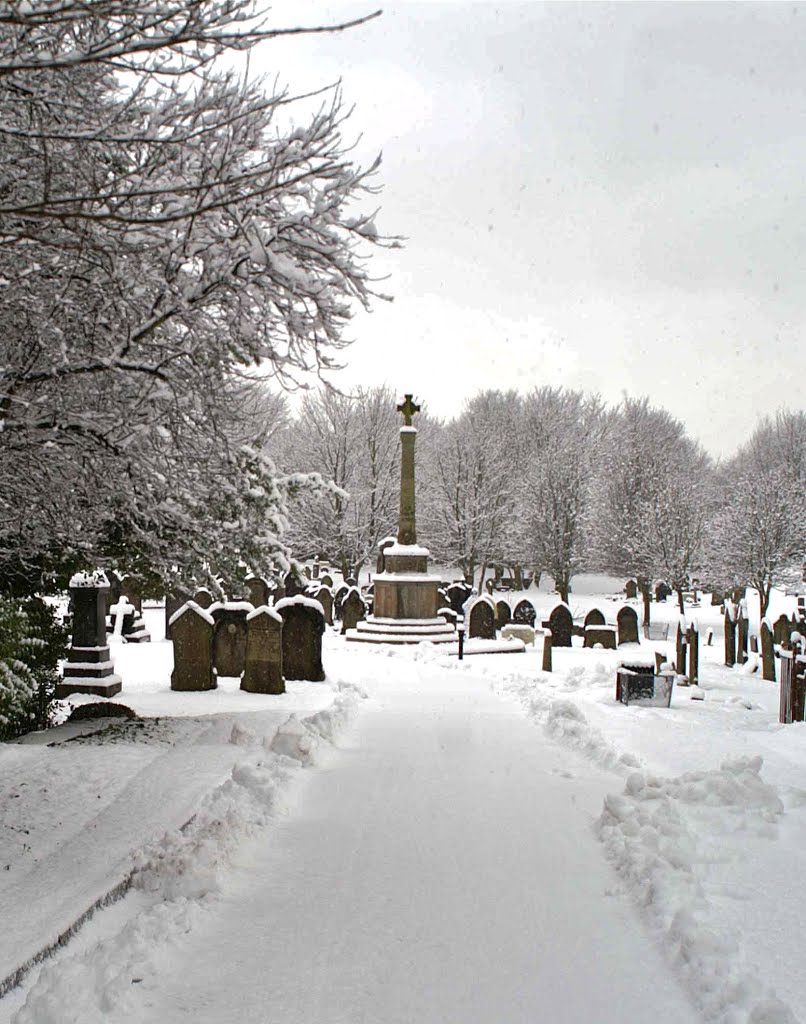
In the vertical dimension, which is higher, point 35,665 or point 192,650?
point 35,665

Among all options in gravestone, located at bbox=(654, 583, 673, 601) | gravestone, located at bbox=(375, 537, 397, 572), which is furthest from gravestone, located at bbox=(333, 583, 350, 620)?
gravestone, located at bbox=(654, 583, 673, 601)

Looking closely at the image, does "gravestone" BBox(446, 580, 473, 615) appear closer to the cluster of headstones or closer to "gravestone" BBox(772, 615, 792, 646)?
"gravestone" BBox(772, 615, 792, 646)

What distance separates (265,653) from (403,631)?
859 cm

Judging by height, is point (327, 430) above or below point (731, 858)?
above

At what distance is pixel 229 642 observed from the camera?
1335 cm

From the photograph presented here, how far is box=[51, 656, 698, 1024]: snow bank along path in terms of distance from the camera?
3.25 m

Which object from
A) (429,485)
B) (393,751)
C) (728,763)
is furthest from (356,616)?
(429,485)

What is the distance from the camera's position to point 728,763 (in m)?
6.36

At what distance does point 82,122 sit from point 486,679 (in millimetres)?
11251

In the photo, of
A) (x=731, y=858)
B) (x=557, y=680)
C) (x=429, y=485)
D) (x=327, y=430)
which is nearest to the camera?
(x=731, y=858)

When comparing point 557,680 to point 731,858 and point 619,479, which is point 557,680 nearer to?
point 731,858

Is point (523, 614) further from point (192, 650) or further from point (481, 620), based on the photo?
point (192, 650)

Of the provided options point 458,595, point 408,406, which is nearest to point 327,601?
point 458,595

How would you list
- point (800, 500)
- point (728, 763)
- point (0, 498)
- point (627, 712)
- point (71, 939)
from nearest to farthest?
point (71, 939)
point (0, 498)
point (728, 763)
point (627, 712)
point (800, 500)
